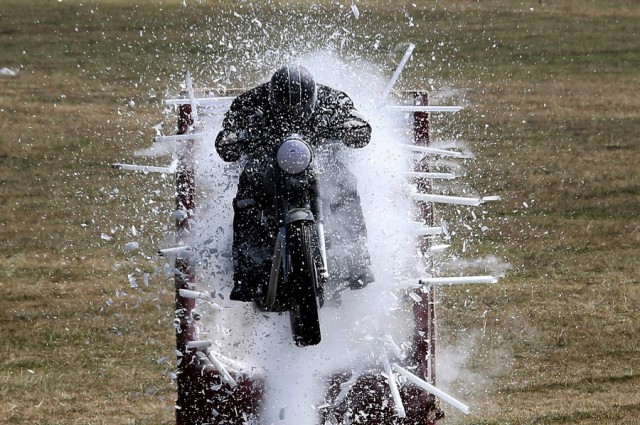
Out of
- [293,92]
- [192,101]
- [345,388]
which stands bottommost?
[345,388]

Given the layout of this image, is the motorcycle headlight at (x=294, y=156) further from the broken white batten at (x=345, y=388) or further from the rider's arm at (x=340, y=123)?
the broken white batten at (x=345, y=388)

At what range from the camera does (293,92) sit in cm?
446

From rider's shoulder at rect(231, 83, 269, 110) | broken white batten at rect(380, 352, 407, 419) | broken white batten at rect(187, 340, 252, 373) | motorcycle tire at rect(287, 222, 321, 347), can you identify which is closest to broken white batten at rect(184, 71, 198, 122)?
rider's shoulder at rect(231, 83, 269, 110)

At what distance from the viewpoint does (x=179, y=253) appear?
5062 millimetres

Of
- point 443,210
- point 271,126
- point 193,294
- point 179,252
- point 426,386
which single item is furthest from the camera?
point 443,210

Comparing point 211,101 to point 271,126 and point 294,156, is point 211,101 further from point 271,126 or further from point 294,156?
point 294,156

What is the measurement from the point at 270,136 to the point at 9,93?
13.6 ft

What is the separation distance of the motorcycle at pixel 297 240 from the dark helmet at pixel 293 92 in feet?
0.93

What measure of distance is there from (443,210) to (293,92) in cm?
247

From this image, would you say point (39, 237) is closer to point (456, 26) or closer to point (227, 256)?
point (227, 256)

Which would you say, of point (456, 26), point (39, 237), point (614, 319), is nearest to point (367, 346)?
point (614, 319)

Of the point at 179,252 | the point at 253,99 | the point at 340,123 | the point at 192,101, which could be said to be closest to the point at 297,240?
the point at 340,123

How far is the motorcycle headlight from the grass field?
6.94 feet

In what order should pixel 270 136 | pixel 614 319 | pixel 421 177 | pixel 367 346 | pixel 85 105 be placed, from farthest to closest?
pixel 85 105 → pixel 614 319 → pixel 421 177 → pixel 367 346 → pixel 270 136
